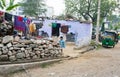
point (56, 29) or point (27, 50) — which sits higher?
point (56, 29)

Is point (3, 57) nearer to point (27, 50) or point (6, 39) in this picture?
point (6, 39)

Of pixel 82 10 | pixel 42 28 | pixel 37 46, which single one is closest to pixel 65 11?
pixel 82 10

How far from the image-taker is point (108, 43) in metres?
24.5

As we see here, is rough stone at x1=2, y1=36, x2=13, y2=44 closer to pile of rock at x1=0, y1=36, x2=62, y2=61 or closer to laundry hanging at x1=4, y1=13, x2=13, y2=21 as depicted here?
pile of rock at x1=0, y1=36, x2=62, y2=61

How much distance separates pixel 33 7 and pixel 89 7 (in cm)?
1652

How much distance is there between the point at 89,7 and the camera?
35.9 m

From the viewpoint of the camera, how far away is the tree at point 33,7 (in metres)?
49.4

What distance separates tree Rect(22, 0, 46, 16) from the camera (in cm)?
4938

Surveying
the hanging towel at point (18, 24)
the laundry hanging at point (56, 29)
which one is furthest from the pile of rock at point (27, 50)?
the laundry hanging at point (56, 29)

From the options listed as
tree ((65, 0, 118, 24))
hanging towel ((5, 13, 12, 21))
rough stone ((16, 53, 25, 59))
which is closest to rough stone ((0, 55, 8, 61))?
rough stone ((16, 53, 25, 59))

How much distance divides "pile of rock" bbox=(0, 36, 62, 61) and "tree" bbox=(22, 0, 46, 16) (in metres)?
36.2

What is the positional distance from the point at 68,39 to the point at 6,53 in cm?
1333

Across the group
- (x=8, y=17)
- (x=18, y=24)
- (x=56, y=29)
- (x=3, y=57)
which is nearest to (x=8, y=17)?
(x=8, y=17)

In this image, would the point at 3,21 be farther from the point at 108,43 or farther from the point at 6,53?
the point at 108,43
